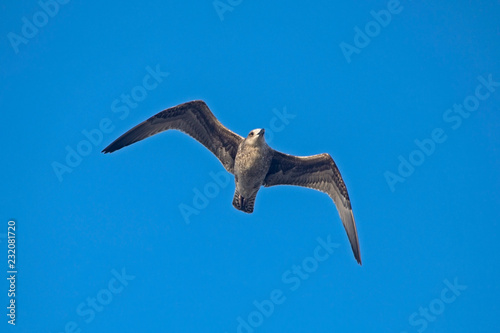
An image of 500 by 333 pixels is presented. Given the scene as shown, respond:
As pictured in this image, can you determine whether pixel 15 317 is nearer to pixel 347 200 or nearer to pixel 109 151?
pixel 109 151

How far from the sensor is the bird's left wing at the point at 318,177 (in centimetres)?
1694

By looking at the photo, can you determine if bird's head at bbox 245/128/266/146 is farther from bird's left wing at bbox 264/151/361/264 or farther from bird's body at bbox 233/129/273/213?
bird's left wing at bbox 264/151/361/264

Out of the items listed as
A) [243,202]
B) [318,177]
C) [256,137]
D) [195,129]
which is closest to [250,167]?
[256,137]

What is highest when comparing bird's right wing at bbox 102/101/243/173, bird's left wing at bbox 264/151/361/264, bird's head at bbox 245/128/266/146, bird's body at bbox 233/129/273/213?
bird's right wing at bbox 102/101/243/173

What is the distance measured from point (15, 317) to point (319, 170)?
32.6 feet

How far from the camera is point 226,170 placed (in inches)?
664

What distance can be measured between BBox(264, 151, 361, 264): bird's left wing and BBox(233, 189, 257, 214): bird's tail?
611 mm

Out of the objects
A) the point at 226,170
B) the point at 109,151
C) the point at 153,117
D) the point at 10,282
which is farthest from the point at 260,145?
the point at 10,282

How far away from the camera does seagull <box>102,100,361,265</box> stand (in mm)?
16203

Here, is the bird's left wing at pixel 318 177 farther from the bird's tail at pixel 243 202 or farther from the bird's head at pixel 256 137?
the bird's head at pixel 256 137

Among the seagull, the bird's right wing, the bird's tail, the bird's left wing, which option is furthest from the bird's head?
the bird's tail

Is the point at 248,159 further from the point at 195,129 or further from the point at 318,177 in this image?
the point at 318,177

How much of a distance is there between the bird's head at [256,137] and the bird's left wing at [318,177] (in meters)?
0.96

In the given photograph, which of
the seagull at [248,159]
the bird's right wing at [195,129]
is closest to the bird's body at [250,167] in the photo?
the seagull at [248,159]
